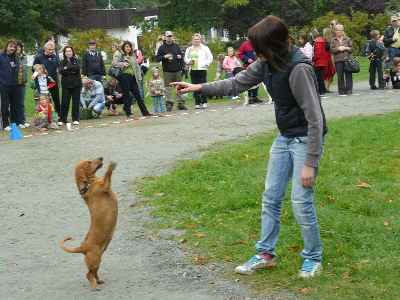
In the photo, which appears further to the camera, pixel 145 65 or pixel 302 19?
pixel 302 19

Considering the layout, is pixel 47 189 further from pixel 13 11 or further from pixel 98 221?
pixel 13 11

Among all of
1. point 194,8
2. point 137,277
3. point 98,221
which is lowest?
point 137,277

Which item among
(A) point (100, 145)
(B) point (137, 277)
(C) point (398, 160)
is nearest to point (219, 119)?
(A) point (100, 145)

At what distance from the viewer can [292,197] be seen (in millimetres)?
5730

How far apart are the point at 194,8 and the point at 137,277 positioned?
2182 inches

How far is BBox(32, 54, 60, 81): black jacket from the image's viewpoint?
56.2 feet

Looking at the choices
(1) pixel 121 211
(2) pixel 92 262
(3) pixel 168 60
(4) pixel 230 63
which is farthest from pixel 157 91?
(2) pixel 92 262

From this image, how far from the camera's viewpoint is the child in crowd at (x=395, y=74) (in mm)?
20562

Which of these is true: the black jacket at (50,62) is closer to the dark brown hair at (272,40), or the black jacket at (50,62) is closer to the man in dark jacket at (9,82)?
the man in dark jacket at (9,82)

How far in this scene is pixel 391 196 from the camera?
8180 mm

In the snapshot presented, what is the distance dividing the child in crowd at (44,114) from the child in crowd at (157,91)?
2.80 meters

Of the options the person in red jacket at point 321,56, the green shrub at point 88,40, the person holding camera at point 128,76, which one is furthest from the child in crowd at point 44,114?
the green shrub at point 88,40

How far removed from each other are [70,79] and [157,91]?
2.59m

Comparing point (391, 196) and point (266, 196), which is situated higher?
point (266, 196)
